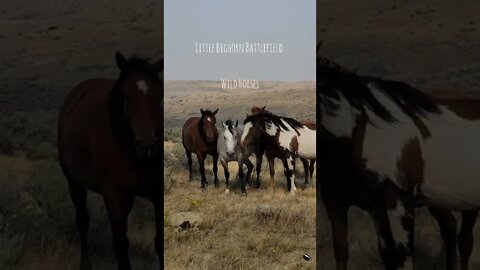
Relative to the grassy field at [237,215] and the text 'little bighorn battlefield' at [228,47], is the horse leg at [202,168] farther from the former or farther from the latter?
the text 'little bighorn battlefield' at [228,47]

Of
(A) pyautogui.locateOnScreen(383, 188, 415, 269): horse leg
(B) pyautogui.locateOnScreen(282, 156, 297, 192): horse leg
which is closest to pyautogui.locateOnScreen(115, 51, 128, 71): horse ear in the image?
(B) pyautogui.locateOnScreen(282, 156, 297, 192): horse leg

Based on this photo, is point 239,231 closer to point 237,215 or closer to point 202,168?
point 237,215

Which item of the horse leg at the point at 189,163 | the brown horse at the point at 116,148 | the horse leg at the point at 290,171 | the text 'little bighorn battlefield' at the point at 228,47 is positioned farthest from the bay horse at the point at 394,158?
the brown horse at the point at 116,148

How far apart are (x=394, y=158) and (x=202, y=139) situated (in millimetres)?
1620

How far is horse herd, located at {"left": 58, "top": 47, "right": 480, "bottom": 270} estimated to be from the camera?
4102 mm

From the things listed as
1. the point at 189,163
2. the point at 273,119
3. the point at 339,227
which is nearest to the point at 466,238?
the point at 339,227

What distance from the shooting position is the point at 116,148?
416 cm

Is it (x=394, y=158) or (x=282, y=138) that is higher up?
(x=282, y=138)

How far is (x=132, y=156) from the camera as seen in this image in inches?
164

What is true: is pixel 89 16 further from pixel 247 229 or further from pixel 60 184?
pixel 247 229

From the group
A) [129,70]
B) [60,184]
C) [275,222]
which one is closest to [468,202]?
[275,222]

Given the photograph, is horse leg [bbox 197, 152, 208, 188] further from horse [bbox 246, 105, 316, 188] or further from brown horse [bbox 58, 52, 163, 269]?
horse [bbox 246, 105, 316, 188]

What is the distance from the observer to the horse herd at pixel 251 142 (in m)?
4.29

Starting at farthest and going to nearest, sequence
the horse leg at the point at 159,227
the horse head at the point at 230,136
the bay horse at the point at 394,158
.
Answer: the horse head at the point at 230,136 → the horse leg at the point at 159,227 → the bay horse at the point at 394,158
